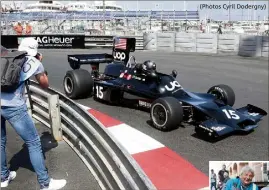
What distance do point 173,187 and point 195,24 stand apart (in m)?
26.2

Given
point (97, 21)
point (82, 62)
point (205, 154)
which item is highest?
point (97, 21)

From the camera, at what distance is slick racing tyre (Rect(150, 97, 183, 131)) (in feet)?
17.4

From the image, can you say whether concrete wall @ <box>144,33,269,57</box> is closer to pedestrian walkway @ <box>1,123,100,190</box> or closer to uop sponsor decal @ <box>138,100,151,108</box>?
uop sponsor decal @ <box>138,100,151,108</box>

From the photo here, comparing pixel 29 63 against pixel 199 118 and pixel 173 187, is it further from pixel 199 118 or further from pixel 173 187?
pixel 199 118

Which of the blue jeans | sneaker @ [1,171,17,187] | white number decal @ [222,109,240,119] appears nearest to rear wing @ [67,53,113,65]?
white number decal @ [222,109,240,119]

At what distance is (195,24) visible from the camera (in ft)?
93.3

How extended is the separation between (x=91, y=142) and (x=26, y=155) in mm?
1052

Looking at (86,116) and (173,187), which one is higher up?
(86,116)

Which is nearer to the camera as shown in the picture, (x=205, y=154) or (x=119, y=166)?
(x=119, y=166)

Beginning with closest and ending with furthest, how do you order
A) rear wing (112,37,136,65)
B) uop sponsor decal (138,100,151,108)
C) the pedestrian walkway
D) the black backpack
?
the black backpack < the pedestrian walkway < uop sponsor decal (138,100,151,108) < rear wing (112,37,136,65)

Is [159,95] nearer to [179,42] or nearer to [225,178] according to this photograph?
[225,178]

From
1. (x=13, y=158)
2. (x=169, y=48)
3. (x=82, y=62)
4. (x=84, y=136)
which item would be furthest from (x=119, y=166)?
(x=169, y=48)

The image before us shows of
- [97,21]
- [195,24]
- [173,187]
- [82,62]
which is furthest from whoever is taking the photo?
[97,21]

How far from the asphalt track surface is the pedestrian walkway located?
1.40m
